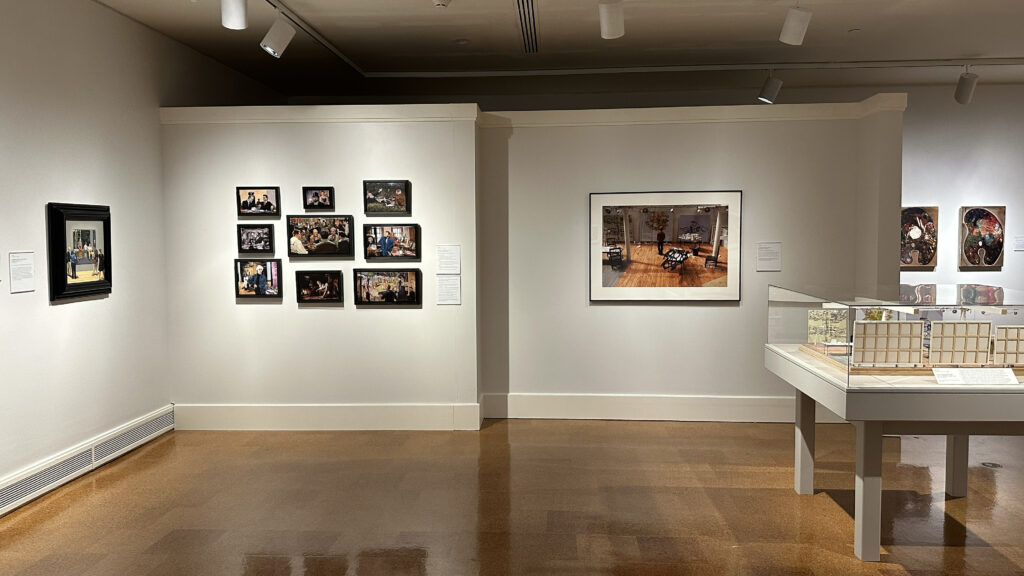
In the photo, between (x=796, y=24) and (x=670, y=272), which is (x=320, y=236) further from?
(x=796, y=24)

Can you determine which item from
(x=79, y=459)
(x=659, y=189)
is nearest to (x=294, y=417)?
(x=79, y=459)

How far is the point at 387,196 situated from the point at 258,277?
1319mm

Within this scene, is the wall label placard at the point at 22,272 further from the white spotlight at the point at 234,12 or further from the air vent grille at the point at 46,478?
the white spotlight at the point at 234,12

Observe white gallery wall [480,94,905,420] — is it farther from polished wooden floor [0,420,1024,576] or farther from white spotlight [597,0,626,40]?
white spotlight [597,0,626,40]

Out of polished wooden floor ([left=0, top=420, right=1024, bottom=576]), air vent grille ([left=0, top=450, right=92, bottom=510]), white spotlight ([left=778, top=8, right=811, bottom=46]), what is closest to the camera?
polished wooden floor ([left=0, top=420, right=1024, bottom=576])

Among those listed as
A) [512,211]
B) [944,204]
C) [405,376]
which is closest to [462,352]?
[405,376]

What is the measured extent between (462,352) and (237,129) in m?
2.69

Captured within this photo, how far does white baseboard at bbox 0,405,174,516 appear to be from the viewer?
483cm

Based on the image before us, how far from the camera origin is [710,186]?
6.85 m

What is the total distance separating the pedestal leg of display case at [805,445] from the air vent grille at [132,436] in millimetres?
4882

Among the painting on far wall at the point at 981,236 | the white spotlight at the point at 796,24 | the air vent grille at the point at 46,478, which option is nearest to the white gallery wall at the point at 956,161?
the painting on far wall at the point at 981,236

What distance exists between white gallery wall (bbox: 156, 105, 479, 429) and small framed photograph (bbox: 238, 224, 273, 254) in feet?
0.23

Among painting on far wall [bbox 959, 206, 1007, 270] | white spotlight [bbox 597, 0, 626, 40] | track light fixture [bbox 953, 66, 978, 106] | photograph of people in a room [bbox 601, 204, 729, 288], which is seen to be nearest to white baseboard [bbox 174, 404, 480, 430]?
photograph of people in a room [bbox 601, 204, 729, 288]

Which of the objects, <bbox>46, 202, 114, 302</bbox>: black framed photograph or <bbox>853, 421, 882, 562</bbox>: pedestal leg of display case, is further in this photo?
<bbox>46, 202, 114, 302</bbox>: black framed photograph
